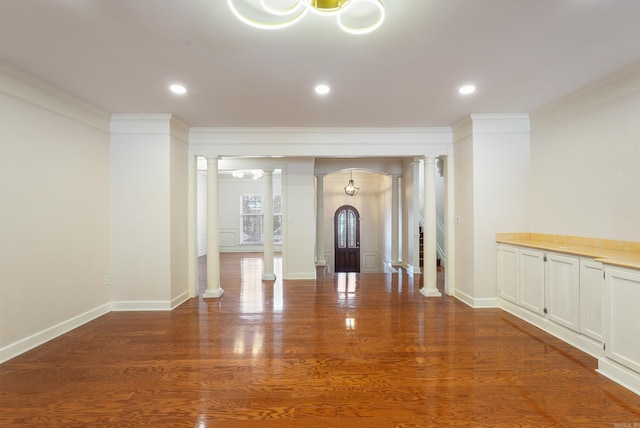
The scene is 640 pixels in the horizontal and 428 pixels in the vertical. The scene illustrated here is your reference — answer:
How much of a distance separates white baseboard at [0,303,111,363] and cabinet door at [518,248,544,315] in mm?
5333

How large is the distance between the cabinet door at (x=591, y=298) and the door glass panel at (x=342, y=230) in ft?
29.2

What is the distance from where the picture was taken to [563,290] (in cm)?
300

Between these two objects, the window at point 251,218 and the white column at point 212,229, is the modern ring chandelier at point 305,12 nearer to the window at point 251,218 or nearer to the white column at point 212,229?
the white column at point 212,229

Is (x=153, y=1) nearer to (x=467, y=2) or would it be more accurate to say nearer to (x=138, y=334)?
(x=467, y=2)

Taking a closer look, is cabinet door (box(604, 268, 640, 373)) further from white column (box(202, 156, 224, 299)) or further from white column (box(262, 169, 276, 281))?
white column (box(262, 169, 276, 281))

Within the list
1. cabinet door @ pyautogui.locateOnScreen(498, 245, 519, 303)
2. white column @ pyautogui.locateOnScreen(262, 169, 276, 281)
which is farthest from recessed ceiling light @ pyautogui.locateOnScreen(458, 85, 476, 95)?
white column @ pyautogui.locateOnScreen(262, 169, 276, 281)

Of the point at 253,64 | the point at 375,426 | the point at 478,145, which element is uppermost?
the point at 253,64

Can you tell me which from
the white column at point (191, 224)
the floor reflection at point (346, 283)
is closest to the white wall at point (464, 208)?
the floor reflection at point (346, 283)

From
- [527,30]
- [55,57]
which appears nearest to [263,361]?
[55,57]

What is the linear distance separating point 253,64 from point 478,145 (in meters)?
3.15

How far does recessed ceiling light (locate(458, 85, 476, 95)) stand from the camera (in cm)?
312

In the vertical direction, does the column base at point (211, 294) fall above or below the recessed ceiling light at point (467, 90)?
below

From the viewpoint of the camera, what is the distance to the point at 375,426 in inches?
72.4

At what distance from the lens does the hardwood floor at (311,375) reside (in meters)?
1.93
